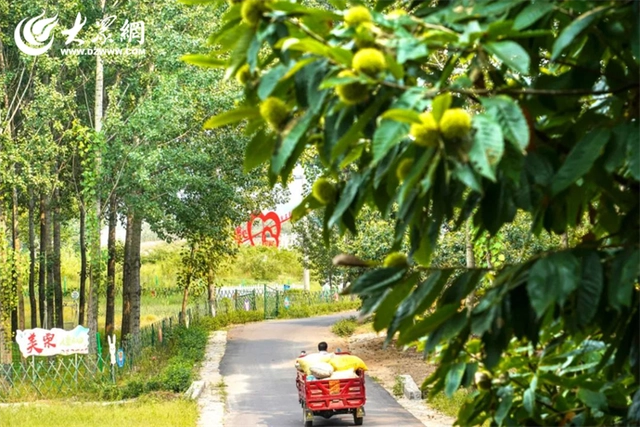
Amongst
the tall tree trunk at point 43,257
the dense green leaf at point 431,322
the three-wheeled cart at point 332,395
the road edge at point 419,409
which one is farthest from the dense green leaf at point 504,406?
Answer: the tall tree trunk at point 43,257

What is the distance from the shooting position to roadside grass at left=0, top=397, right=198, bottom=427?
1374 centimetres

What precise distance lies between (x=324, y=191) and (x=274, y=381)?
16583 mm

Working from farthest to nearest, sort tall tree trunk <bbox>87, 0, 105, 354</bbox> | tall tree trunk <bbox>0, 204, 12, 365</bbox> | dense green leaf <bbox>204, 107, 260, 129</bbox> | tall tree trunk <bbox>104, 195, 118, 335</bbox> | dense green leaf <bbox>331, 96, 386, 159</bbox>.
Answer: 1. tall tree trunk <bbox>104, 195, 118, 335</bbox>
2. tall tree trunk <bbox>87, 0, 105, 354</bbox>
3. tall tree trunk <bbox>0, 204, 12, 365</bbox>
4. dense green leaf <bbox>204, 107, 260, 129</bbox>
5. dense green leaf <bbox>331, 96, 386, 159</bbox>

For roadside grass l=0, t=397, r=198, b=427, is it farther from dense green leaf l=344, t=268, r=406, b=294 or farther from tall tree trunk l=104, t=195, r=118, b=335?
dense green leaf l=344, t=268, r=406, b=294

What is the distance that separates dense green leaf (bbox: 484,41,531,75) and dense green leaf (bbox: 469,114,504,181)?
0.11m

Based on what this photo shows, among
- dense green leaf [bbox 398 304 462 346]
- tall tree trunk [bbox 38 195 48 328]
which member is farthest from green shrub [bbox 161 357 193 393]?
dense green leaf [bbox 398 304 462 346]

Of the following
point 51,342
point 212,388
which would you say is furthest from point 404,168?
point 51,342

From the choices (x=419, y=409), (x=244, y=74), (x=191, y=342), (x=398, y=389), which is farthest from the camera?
(x=191, y=342)

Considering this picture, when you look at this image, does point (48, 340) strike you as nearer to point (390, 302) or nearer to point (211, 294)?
point (211, 294)

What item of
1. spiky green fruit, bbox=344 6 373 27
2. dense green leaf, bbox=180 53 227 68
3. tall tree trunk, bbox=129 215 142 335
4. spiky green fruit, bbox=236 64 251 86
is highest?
spiky green fruit, bbox=344 6 373 27

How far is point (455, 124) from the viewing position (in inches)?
62.9

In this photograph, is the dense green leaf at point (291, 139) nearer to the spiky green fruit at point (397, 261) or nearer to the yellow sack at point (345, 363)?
the spiky green fruit at point (397, 261)

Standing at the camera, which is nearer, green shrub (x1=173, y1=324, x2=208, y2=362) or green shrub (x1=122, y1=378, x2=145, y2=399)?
green shrub (x1=122, y1=378, x2=145, y2=399)

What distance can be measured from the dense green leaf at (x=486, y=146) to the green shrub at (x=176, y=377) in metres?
15.6
